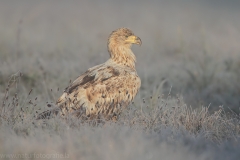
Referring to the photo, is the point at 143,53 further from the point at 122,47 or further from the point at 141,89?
the point at 122,47

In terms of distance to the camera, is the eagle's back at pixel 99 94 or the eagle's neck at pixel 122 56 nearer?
the eagle's back at pixel 99 94

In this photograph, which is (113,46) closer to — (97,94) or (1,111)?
(97,94)

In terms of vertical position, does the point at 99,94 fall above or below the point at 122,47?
below

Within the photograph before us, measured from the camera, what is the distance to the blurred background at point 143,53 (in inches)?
319

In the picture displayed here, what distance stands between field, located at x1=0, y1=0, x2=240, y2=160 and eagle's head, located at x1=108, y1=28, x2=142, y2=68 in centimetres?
52

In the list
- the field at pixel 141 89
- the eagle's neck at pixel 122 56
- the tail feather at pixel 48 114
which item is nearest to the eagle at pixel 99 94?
the tail feather at pixel 48 114

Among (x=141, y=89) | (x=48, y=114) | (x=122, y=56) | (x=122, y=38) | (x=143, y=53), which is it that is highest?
(x=122, y=38)

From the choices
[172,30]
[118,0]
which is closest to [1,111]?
[172,30]

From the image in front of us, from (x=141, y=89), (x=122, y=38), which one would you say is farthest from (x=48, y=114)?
(x=141, y=89)

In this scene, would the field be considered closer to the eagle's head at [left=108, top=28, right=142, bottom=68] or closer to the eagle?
the eagle

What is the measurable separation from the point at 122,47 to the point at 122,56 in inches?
4.2

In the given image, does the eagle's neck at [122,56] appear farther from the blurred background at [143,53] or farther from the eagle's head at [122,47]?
the blurred background at [143,53]

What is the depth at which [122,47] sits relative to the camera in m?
6.52

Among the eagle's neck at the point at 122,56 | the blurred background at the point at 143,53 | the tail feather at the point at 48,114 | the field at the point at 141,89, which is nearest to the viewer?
the field at the point at 141,89
